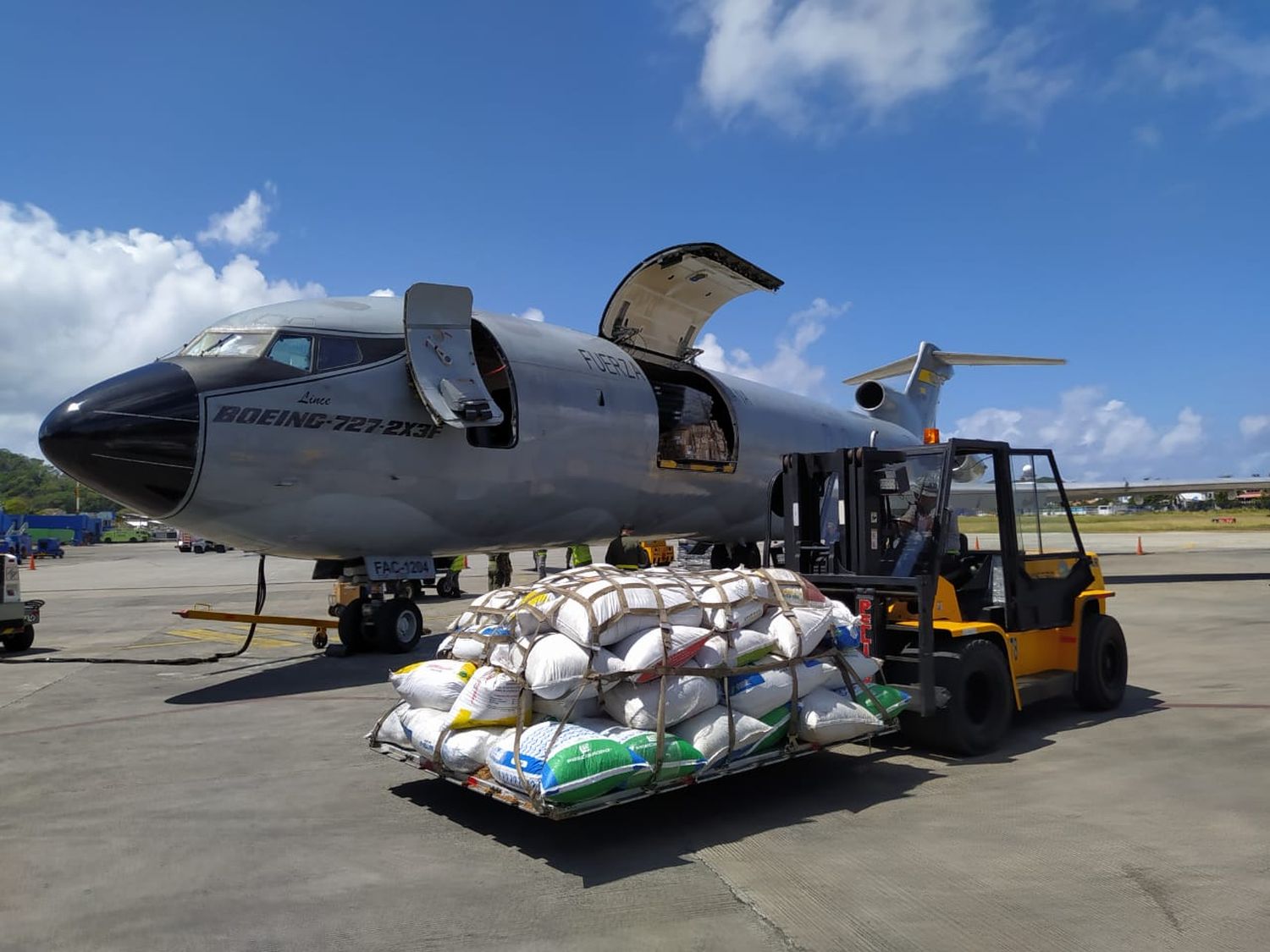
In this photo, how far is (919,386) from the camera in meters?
24.8

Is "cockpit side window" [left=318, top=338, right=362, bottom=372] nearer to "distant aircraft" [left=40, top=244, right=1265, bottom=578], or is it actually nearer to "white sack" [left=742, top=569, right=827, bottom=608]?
"distant aircraft" [left=40, top=244, right=1265, bottom=578]

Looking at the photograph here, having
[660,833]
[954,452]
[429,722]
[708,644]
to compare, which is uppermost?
[954,452]

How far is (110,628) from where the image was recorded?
16500mm

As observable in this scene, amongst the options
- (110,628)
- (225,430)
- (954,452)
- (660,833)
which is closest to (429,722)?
(660,833)

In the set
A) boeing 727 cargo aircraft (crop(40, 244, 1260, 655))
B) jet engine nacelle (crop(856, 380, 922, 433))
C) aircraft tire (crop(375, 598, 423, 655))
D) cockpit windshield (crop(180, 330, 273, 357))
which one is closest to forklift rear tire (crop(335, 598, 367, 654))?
aircraft tire (crop(375, 598, 423, 655))

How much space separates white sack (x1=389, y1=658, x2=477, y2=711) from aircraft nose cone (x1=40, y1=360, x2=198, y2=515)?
4483mm

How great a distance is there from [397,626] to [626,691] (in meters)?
7.12

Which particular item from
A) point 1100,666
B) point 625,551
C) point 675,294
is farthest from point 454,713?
point 675,294

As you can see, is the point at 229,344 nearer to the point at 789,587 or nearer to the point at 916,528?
the point at 789,587

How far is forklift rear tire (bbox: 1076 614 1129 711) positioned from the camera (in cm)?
810

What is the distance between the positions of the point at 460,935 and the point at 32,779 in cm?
432

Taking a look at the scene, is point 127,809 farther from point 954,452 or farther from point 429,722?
point 954,452

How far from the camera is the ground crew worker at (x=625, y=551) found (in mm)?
14391

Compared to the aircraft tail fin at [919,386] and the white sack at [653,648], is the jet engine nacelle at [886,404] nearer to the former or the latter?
the aircraft tail fin at [919,386]
